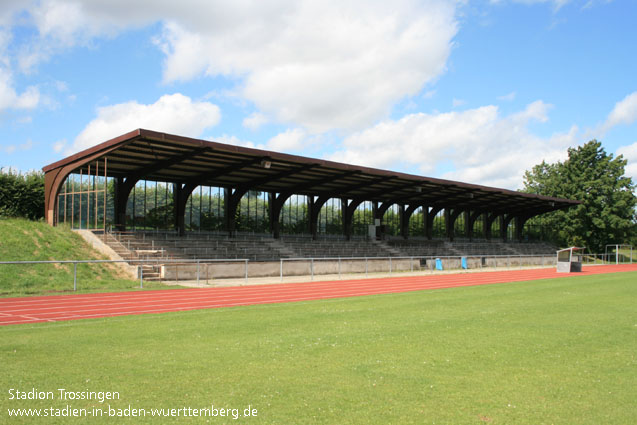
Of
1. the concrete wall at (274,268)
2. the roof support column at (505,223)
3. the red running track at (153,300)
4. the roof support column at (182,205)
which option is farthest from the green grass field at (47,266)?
the roof support column at (505,223)

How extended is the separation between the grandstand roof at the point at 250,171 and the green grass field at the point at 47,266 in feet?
13.7

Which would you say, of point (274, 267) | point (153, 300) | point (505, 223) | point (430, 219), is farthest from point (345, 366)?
point (505, 223)

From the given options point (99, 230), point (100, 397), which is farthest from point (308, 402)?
point (99, 230)

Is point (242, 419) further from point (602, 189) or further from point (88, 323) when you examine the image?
point (602, 189)

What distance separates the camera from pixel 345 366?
670 centimetres

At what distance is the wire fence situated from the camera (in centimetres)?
→ 2217

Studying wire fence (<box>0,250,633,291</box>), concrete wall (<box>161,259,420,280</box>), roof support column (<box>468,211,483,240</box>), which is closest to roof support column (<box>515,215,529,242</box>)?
roof support column (<box>468,211,483,240</box>)

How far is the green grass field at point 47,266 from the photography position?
18.0 m

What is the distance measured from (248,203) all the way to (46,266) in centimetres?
2026

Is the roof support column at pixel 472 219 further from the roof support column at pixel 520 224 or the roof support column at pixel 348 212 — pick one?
the roof support column at pixel 348 212

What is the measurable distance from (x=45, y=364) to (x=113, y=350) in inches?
44.0

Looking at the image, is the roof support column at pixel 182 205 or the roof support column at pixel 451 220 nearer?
the roof support column at pixel 182 205

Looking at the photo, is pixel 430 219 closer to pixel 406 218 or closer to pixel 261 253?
pixel 406 218

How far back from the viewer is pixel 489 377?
6.17 meters
